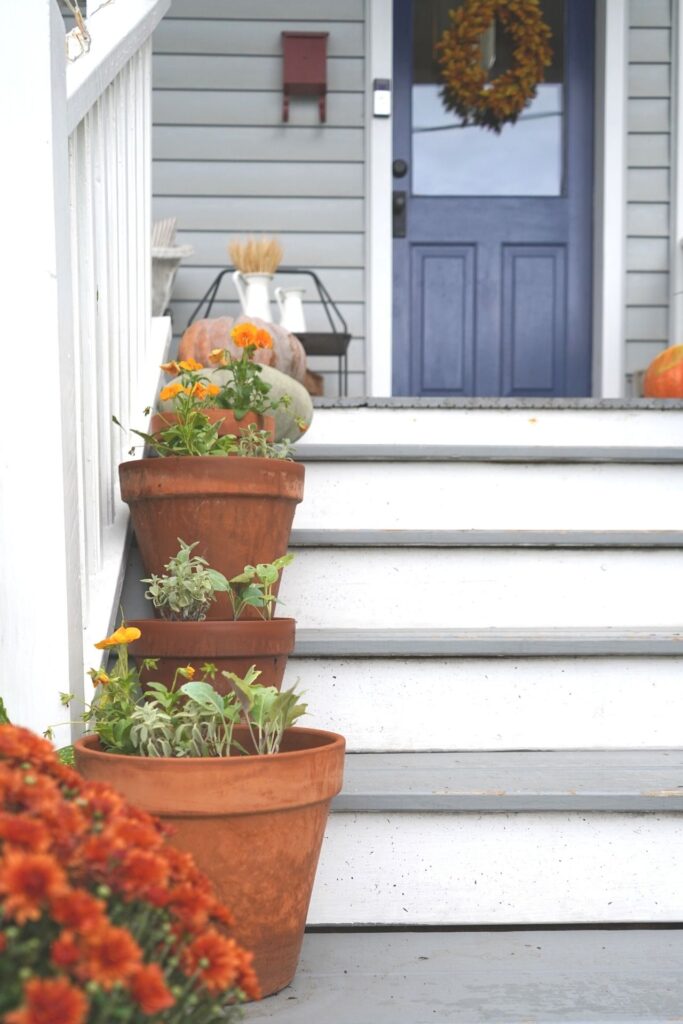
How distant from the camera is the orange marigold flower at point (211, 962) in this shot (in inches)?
28.8

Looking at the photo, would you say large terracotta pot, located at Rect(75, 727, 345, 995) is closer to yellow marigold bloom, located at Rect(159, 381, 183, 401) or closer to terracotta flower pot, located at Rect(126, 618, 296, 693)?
terracotta flower pot, located at Rect(126, 618, 296, 693)

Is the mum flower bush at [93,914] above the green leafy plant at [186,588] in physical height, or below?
below

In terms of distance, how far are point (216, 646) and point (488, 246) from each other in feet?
9.67

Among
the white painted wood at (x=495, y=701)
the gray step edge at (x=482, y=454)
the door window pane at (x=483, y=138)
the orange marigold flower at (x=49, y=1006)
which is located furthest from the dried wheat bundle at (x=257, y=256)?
the orange marigold flower at (x=49, y=1006)

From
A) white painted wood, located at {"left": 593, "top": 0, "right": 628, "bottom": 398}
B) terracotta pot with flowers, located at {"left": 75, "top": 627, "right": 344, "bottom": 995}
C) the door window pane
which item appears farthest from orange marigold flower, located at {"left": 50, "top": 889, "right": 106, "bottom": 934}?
the door window pane

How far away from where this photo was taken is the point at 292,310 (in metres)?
3.54

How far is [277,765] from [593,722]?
0.76 metres

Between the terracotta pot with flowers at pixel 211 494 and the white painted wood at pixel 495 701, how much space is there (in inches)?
8.0

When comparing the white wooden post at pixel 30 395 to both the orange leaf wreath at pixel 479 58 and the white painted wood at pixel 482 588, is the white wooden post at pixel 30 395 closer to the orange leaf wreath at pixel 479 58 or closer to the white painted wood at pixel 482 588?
the white painted wood at pixel 482 588

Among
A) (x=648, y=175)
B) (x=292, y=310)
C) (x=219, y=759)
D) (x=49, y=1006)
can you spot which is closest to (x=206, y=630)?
(x=219, y=759)

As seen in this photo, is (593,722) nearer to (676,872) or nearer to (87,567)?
(676,872)

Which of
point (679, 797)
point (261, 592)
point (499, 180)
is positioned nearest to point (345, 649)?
point (261, 592)

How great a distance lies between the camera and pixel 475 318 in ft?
13.5

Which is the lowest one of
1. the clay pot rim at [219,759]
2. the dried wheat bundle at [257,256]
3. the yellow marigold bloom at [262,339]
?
the clay pot rim at [219,759]
